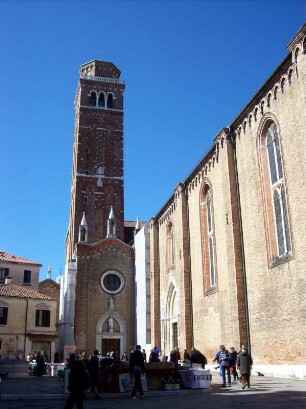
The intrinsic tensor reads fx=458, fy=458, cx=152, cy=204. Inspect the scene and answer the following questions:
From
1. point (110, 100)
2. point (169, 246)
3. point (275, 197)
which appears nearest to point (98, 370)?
point (275, 197)

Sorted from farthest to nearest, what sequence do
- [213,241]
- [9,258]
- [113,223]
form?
[9,258]
[113,223]
[213,241]

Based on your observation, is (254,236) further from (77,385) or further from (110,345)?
(110,345)

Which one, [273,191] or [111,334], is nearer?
[273,191]

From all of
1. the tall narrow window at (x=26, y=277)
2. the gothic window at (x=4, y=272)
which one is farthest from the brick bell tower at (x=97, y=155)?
the gothic window at (x=4, y=272)

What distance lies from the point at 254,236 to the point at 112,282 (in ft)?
55.3

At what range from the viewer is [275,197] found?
15727 millimetres

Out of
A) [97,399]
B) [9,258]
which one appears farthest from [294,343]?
[9,258]

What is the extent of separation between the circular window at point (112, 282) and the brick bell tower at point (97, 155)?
19.1ft

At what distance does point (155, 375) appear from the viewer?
518 inches

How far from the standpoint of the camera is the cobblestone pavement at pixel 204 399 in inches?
359

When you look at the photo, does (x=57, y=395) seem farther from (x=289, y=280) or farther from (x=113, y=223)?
(x=113, y=223)

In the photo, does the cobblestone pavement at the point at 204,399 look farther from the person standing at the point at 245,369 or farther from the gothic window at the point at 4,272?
the gothic window at the point at 4,272

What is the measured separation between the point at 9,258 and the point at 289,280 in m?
35.6

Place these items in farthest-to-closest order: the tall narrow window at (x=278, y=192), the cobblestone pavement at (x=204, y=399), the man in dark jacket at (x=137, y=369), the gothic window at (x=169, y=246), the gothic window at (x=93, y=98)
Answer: the gothic window at (x=93, y=98), the gothic window at (x=169, y=246), the tall narrow window at (x=278, y=192), the man in dark jacket at (x=137, y=369), the cobblestone pavement at (x=204, y=399)
